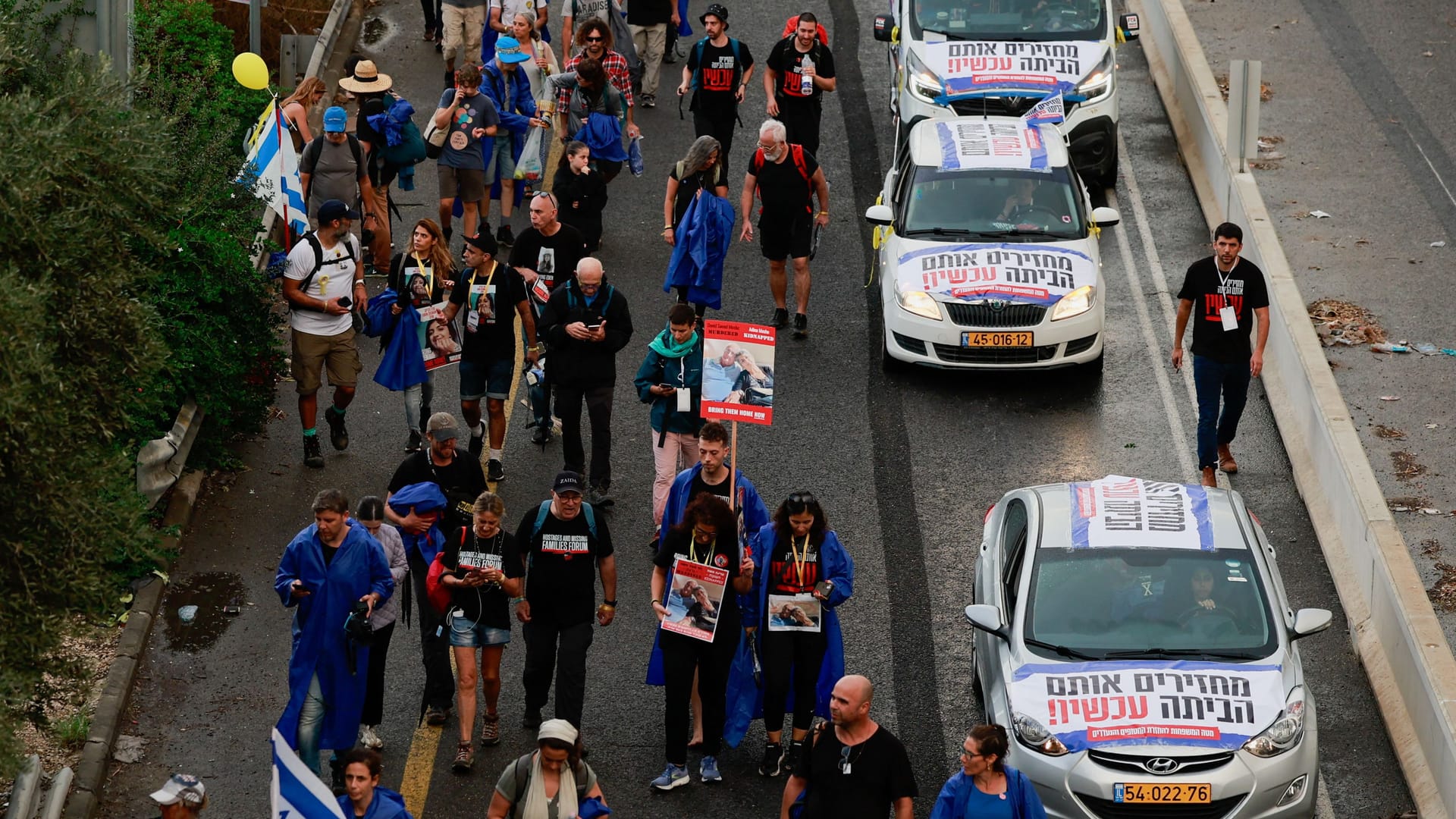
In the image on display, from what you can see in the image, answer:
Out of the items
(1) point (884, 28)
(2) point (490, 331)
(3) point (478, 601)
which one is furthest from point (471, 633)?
(1) point (884, 28)

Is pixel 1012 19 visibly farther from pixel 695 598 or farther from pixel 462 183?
pixel 695 598

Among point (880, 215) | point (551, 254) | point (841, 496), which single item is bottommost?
point (841, 496)

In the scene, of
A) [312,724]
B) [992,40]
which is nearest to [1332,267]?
[992,40]

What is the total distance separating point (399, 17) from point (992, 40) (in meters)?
8.08

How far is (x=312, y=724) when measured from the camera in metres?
11.4

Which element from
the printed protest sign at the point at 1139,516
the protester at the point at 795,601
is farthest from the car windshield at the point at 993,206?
the protester at the point at 795,601

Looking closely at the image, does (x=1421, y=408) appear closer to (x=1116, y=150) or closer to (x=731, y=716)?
(x=1116, y=150)

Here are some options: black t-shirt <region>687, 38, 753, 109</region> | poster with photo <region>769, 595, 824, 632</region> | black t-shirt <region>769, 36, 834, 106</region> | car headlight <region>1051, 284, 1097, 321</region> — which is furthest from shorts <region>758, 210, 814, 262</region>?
poster with photo <region>769, 595, 824, 632</region>

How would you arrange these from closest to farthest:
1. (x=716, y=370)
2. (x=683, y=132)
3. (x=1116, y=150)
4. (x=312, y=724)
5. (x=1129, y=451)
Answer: (x=312, y=724) < (x=716, y=370) < (x=1129, y=451) < (x=1116, y=150) < (x=683, y=132)

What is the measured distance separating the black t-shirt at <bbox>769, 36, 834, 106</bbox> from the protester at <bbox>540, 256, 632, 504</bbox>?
5.62 meters

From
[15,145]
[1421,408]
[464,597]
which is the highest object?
[15,145]

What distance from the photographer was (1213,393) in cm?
1503

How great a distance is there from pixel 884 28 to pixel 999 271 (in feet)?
18.6

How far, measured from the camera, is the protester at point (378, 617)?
Result: 11445mm
